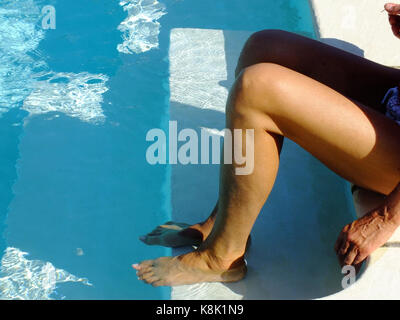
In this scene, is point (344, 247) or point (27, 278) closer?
point (344, 247)

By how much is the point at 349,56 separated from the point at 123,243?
4.77ft

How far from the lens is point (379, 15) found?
10.7ft

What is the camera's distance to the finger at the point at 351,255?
1.85 m

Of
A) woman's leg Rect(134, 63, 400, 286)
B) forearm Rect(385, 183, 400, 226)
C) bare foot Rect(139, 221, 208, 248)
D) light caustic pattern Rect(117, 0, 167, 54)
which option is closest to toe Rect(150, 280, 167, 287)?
bare foot Rect(139, 221, 208, 248)

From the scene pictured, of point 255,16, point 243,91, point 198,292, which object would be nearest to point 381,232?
point 243,91

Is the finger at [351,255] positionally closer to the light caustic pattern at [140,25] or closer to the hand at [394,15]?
the hand at [394,15]

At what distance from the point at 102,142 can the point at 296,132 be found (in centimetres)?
181

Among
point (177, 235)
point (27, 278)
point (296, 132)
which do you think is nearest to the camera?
point (296, 132)

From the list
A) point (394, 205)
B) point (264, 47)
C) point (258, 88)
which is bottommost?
point (394, 205)

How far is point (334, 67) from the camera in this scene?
2271mm

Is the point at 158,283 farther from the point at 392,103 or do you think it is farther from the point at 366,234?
the point at 392,103

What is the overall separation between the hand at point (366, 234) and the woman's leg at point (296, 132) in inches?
6.0

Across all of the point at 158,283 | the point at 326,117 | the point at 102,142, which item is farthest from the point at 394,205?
the point at 102,142

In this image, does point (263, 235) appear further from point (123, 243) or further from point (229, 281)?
point (123, 243)
